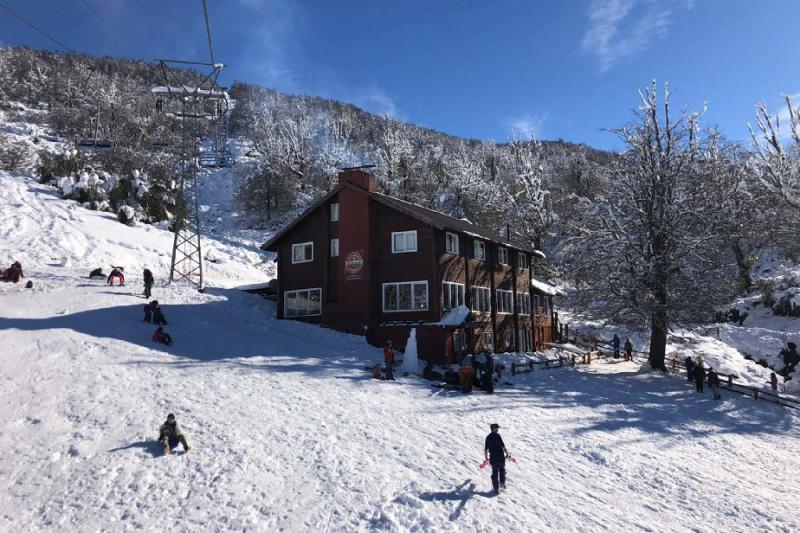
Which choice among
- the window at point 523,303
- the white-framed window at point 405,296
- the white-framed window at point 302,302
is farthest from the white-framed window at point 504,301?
the white-framed window at point 302,302

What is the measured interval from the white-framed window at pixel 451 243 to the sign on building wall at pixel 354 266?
5099mm

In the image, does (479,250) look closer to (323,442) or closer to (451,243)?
(451,243)

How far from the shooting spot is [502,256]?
37.5 m

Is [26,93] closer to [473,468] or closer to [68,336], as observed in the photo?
[68,336]

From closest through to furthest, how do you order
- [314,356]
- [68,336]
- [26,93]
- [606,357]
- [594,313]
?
Result: [68,336], [314,356], [594,313], [606,357], [26,93]

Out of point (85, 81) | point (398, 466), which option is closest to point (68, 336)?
point (398, 466)

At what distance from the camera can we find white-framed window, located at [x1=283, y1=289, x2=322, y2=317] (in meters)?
33.0

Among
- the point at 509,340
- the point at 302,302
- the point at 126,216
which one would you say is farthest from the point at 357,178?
the point at 126,216

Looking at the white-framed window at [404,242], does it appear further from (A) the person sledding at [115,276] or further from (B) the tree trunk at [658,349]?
(A) the person sledding at [115,276]

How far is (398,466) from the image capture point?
12422 millimetres

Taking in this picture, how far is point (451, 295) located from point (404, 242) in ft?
13.7

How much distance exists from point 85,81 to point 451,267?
379 feet

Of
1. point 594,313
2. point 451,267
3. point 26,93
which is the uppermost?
point 26,93

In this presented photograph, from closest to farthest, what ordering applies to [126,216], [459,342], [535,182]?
[459,342]
[126,216]
[535,182]
